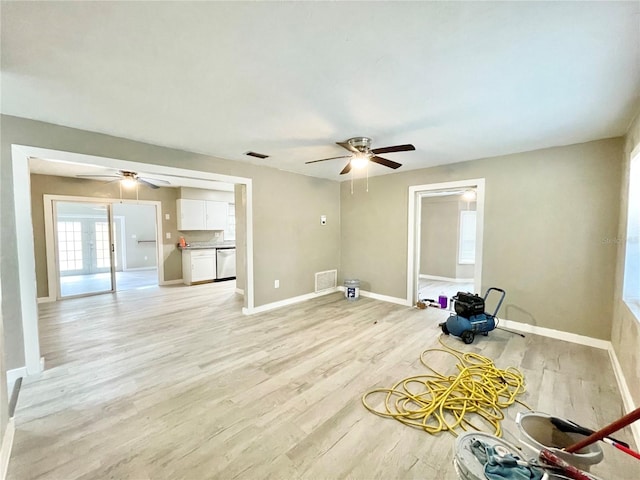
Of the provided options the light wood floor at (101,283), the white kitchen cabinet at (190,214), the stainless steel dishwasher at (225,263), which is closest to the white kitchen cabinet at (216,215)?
the white kitchen cabinet at (190,214)

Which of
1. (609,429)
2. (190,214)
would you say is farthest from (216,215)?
(609,429)

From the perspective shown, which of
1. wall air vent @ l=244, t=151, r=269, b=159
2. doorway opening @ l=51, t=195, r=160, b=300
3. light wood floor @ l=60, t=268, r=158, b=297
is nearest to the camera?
wall air vent @ l=244, t=151, r=269, b=159

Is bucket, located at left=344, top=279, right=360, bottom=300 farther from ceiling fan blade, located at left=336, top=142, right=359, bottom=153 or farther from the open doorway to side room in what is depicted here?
ceiling fan blade, located at left=336, top=142, right=359, bottom=153

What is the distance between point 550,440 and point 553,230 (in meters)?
2.76

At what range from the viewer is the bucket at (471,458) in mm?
1184

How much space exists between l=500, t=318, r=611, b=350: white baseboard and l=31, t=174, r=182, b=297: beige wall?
716cm

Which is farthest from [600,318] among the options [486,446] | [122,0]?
[122,0]

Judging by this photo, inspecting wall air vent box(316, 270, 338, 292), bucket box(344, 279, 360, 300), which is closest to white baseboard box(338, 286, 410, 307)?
bucket box(344, 279, 360, 300)

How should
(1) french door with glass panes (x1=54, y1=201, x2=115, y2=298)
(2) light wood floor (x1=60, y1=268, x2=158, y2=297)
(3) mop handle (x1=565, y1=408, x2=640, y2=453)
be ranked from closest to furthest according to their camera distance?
(3) mop handle (x1=565, y1=408, x2=640, y2=453)
(2) light wood floor (x1=60, y1=268, x2=158, y2=297)
(1) french door with glass panes (x1=54, y1=201, x2=115, y2=298)

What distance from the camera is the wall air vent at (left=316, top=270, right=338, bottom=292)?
5.38 meters

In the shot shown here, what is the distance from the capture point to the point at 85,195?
5.47m

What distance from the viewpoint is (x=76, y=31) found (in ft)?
4.39

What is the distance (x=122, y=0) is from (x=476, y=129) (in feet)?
9.72

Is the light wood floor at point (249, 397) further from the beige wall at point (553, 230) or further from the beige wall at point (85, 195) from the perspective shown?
the beige wall at point (85, 195)
